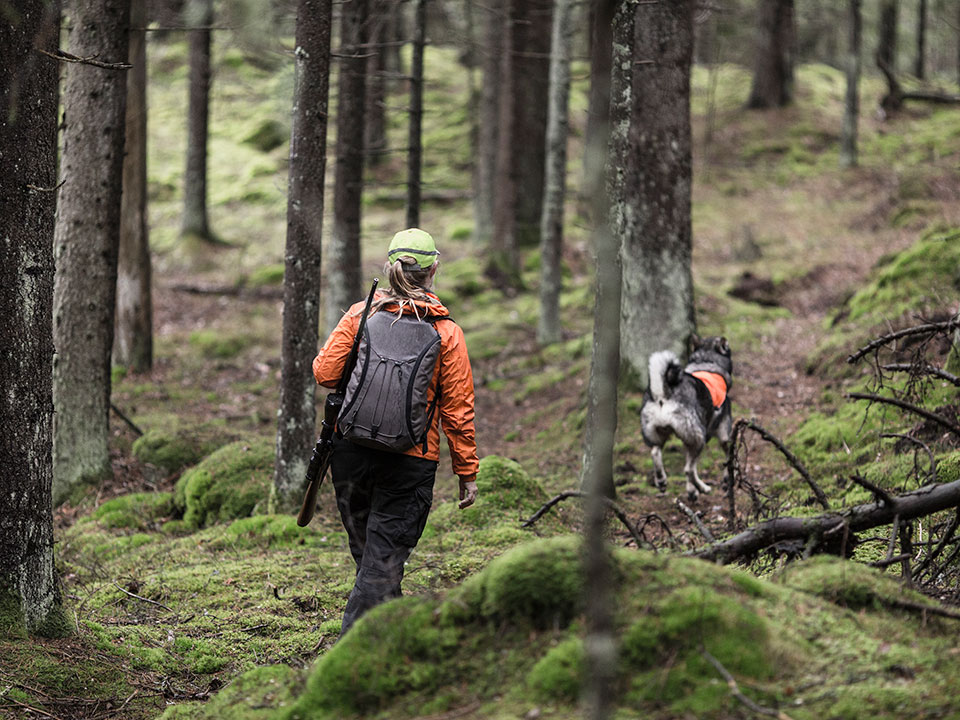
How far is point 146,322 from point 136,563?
8523 millimetres

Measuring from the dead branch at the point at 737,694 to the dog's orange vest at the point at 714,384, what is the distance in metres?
5.78

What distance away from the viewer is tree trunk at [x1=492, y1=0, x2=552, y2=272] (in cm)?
1892

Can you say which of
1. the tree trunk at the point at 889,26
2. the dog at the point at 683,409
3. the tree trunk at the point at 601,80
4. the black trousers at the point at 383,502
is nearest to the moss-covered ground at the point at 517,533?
the dog at the point at 683,409

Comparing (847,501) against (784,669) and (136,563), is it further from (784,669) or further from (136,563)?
(136,563)

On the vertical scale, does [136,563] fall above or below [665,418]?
below

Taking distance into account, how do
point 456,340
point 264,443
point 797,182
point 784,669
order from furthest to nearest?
point 797,182, point 264,443, point 456,340, point 784,669

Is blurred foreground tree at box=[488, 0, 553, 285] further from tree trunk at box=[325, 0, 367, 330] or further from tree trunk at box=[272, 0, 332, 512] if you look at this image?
tree trunk at box=[272, 0, 332, 512]

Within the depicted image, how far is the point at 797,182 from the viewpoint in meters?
25.2

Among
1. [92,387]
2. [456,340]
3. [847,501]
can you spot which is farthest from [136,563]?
[847,501]

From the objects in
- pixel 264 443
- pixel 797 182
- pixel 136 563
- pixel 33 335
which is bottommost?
pixel 136 563

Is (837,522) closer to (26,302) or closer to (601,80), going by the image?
(601,80)

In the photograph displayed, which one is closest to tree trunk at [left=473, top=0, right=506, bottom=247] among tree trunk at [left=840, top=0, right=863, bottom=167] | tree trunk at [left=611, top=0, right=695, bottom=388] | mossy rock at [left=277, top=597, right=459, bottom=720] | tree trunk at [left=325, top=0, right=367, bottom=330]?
tree trunk at [left=325, top=0, right=367, bottom=330]

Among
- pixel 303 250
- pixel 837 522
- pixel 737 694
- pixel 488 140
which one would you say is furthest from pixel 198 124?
pixel 737 694

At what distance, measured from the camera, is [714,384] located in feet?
28.6
